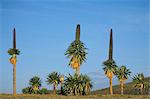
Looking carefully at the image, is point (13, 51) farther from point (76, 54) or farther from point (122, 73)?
point (122, 73)

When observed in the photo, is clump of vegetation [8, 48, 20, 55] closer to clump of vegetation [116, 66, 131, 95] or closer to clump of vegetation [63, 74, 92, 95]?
clump of vegetation [63, 74, 92, 95]

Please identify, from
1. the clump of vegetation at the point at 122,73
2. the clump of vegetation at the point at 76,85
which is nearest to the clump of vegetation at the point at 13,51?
the clump of vegetation at the point at 76,85

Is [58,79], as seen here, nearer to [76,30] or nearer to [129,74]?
[129,74]

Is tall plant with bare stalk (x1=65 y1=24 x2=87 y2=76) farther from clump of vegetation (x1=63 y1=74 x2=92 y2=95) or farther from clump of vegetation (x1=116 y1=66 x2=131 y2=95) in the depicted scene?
clump of vegetation (x1=116 y1=66 x2=131 y2=95)

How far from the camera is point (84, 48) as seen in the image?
98.2 m

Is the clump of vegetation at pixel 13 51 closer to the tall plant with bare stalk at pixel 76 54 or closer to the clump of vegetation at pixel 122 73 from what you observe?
the tall plant with bare stalk at pixel 76 54

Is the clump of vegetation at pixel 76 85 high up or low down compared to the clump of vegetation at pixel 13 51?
down

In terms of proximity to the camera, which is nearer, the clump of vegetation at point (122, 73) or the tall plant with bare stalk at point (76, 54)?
the tall plant with bare stalk at point (76, 54)

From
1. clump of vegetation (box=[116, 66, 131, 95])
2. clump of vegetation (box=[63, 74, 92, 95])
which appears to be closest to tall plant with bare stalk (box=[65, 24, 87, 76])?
clump of vegetation (box=[63, 74, 92, 95])

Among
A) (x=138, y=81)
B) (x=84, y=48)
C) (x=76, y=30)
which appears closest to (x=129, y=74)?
(x=138, y=81)

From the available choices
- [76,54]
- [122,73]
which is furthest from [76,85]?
[122,73]

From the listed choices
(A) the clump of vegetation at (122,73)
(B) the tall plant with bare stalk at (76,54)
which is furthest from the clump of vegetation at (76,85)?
(A) the clump of vegetation at (122,73)

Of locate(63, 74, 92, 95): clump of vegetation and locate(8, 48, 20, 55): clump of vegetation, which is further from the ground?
locate(8, 48, 20, 55): clump of vegetation

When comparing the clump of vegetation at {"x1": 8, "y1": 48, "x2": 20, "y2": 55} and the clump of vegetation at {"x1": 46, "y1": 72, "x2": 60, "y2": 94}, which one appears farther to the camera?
the clump of vegetation at {"x1": 46, "y1": 72, "x2": 60, "y2": 94}
